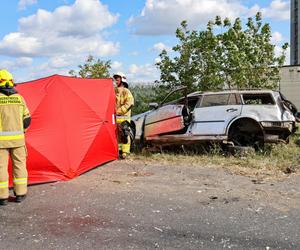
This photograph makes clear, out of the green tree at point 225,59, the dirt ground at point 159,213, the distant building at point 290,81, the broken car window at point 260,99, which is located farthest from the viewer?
the distant building at point 290,81

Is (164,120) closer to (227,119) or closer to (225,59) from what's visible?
(227,119)

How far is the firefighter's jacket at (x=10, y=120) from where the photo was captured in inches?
239

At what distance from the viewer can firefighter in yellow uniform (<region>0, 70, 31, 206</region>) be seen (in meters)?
6.05

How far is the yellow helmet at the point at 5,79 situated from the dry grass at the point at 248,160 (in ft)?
12.5

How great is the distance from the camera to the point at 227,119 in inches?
358

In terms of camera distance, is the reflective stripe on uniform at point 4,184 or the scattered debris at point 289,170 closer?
the reflective stripe on uniform at point 4,184

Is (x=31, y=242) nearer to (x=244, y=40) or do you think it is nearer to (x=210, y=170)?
(x=210, y=170)

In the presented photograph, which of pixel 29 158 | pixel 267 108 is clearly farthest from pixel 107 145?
pixel 267 108

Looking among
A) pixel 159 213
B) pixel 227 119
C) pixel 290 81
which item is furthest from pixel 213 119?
pixel 290 81

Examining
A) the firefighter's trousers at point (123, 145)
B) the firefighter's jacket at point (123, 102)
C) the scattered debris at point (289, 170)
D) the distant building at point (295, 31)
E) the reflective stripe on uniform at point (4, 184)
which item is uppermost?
the distant building at point (295, 31)

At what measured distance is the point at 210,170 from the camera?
7984mm

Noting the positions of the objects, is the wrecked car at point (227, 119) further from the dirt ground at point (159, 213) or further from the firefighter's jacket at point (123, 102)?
the dirt ground at point (159, 213)

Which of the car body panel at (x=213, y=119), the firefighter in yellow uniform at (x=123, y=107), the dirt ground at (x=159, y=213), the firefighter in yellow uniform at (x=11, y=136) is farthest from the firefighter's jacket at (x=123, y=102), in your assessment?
the firefighter in yellow uniform at (x=11, y=136)

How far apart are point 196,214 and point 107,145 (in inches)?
152
